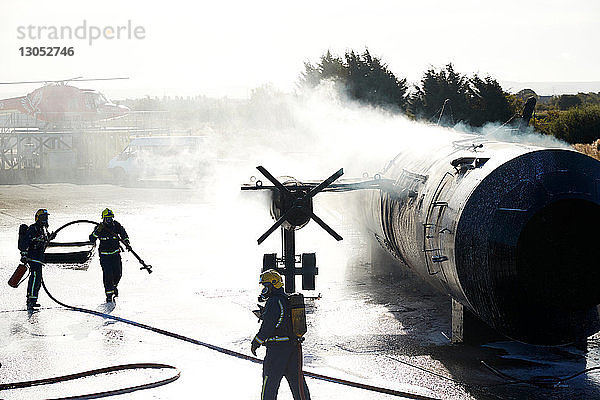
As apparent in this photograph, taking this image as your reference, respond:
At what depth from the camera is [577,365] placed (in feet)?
35.7

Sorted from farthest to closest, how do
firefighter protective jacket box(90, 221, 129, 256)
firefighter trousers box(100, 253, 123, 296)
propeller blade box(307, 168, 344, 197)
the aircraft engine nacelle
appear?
firefighter protective jacket box(90, 221, 129, 256) < firefighter trousers box(100, 253, 123, 296) < propeller blade box(307, 168, 344, 197) < the aircraft engine nacelle

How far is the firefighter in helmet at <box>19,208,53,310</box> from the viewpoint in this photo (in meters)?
14.5

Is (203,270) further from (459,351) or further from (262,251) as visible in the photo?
(459,351)

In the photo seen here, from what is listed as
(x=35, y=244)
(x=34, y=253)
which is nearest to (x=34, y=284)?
(x=34, y=253)

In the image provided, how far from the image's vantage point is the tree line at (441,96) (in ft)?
109

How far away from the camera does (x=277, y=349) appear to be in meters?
8.84

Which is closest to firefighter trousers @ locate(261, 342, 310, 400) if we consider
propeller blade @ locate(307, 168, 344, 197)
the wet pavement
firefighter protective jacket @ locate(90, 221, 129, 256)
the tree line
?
the wet pavement

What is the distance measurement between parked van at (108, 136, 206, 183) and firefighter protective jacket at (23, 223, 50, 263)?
23689 mm

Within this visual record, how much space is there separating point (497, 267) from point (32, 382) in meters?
6.30

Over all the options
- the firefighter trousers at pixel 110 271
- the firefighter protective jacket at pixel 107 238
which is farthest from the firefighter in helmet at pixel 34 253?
the firefighter trousers at pixel 110 271

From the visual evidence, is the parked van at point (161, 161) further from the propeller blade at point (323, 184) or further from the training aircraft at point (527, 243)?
the training aircraft at point (527, 243)

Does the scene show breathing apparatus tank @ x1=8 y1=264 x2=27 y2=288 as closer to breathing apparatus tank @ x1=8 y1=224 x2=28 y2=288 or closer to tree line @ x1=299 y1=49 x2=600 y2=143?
breathing apparatus tank @ x1=8 y1=224 x2=28 y2=288

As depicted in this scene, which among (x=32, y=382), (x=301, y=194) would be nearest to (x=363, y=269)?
(x=301, y=194)

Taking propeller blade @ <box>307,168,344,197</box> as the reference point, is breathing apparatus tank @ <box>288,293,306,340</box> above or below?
below
